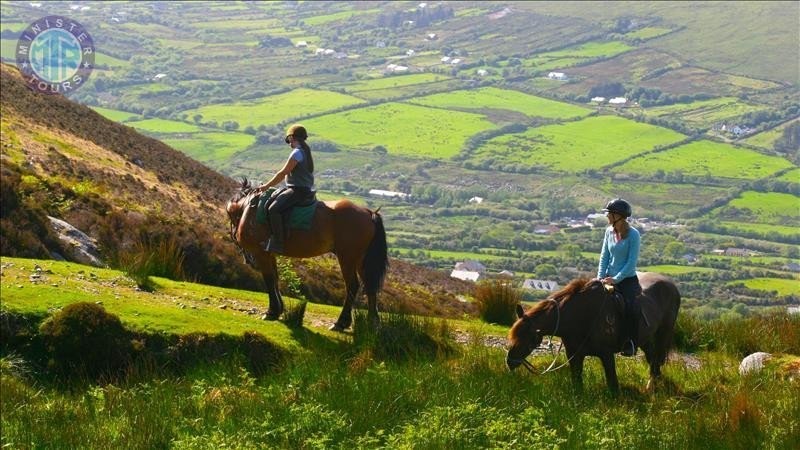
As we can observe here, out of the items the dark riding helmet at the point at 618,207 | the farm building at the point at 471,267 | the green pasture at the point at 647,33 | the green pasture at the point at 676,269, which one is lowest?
the green pasture at the point at 676,269

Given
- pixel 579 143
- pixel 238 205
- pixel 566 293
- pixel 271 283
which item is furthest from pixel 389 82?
pixel 566 293

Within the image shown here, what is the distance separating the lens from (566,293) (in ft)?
36.3

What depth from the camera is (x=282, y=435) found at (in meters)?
9.32

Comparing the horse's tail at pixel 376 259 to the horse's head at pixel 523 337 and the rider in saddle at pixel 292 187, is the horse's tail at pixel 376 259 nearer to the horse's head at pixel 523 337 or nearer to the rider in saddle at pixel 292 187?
the rider in saddle at pixel 292 187

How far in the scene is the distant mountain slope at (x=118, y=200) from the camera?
18.0 m

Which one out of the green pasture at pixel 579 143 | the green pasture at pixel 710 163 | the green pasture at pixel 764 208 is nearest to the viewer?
the green pasture at pixel 764 208

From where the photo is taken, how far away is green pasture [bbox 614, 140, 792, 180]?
95.0m

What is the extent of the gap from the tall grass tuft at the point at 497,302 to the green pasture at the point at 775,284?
130ft

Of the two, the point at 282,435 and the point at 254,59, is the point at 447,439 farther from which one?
the point at 254,59

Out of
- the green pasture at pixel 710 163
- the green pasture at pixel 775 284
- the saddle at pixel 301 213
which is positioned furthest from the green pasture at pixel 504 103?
the saddle at pixel 301 213

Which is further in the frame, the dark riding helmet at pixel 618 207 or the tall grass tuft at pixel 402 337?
the tall grass tuft at pixel 402 337

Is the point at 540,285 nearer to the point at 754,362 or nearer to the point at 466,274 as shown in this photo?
the point at 466,274

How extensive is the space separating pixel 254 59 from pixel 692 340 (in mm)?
166882

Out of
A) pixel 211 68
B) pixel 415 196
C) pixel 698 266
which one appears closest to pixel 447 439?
pixel 698 266
